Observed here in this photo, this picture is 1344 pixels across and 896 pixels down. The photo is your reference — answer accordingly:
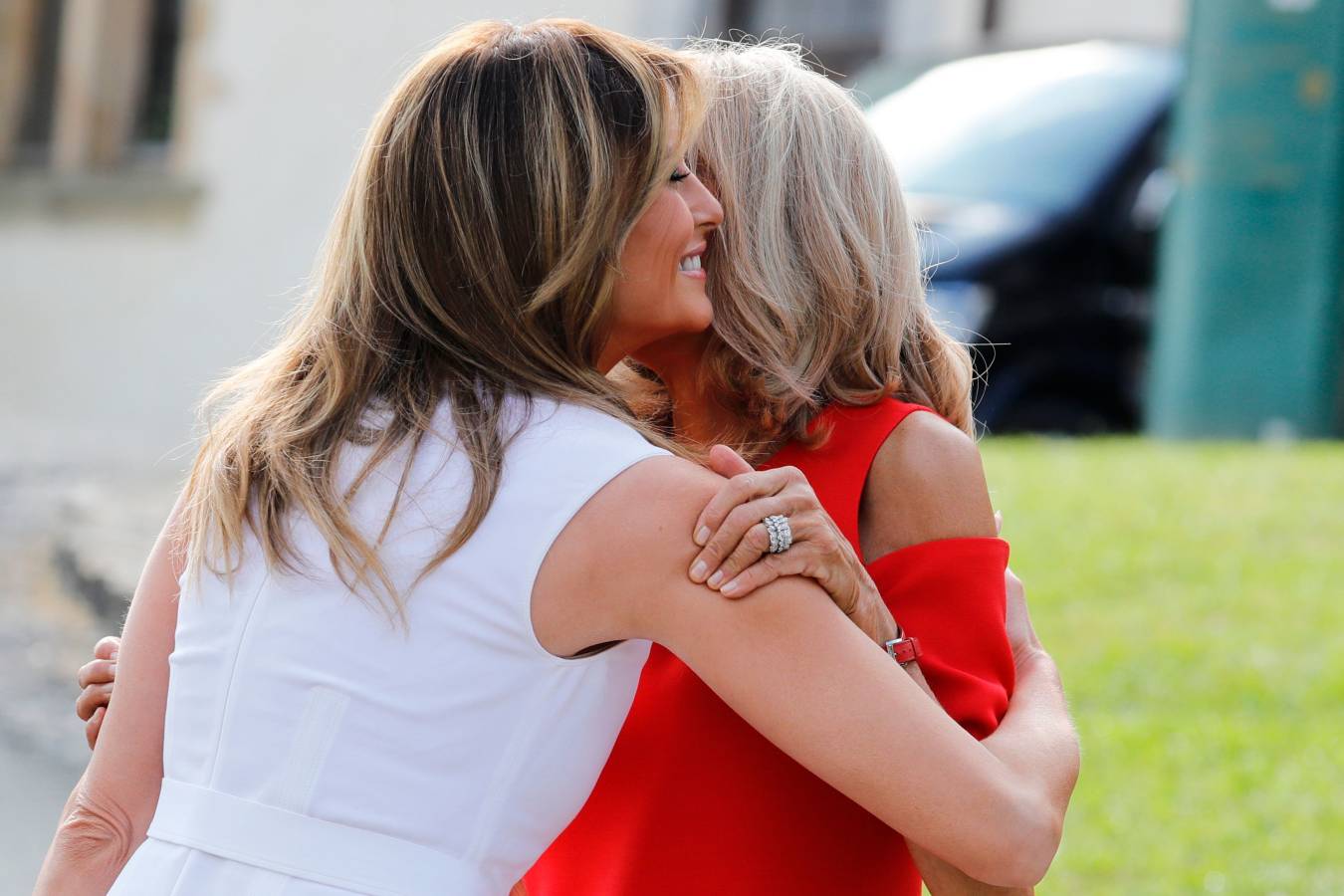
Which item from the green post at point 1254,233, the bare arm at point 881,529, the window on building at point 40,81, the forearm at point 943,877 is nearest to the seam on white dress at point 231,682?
the bare arm at point 881,529

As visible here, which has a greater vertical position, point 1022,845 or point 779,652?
point 779,652

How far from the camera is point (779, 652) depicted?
5.55ft

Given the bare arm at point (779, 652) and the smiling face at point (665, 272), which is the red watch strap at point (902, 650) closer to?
A: the bare arm at point (779, 652)

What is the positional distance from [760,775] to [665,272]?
0.56 metres

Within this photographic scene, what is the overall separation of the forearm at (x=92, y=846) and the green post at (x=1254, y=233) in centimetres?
668

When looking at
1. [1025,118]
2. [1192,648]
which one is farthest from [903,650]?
[1025,118]

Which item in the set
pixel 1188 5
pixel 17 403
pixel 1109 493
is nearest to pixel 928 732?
pixel 1109 493

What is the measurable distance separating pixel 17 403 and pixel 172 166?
89.7 inches

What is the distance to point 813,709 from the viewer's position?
5.54 feet

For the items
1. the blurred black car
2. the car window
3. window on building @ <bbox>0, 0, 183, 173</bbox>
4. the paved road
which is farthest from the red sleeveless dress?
window on building @ <bbox>0, 0, 183, 173</bbox>

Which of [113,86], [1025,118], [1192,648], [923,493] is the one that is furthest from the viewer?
[113,86]

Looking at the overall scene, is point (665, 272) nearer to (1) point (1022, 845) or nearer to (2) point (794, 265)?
(2) point (794, 265)

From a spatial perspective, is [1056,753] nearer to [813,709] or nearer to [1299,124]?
[813,709]

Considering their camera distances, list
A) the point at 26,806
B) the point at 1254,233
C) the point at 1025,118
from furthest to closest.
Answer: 1. the point at 1254,233
2. the point at 1025,118
3. the point at 26,806
